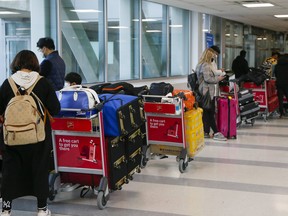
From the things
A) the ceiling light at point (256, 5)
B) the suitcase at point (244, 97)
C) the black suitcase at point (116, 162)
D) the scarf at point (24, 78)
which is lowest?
the black suitcase at point (116, 162)

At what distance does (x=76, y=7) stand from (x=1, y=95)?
5161mm

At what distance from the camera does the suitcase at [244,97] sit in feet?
27.1

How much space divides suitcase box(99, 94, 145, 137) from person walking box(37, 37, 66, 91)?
1248 millimetres

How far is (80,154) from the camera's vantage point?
151 inches

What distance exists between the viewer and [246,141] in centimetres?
716

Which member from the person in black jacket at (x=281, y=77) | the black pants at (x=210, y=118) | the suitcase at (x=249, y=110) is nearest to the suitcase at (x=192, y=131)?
the black pants at (x=210, y=118)

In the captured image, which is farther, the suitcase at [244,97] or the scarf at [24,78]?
the suitcase at [244,97]

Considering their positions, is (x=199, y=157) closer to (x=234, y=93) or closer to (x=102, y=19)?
(x=234, y=93)

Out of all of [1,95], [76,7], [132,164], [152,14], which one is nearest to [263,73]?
[152,14]

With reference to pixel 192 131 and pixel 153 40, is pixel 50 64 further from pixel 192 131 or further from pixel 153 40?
pixel 153 40

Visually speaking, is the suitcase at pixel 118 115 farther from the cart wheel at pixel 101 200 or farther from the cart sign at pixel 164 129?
the cart sign at pixel 164 129

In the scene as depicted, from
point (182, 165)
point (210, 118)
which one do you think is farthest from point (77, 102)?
point (210, 118)

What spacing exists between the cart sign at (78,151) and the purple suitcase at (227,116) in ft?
12.6

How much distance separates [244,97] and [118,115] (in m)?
5.01
